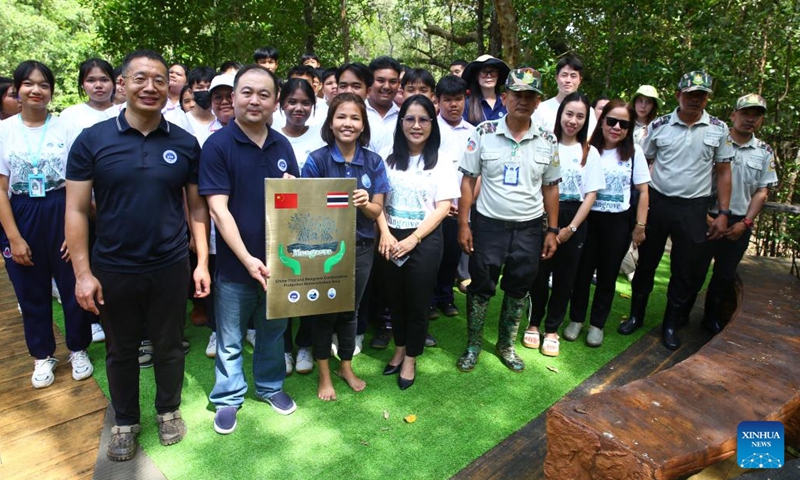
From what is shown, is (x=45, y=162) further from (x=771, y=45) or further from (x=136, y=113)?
(x=771, y=45)

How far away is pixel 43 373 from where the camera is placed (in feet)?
10.5

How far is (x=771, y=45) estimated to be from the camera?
5238mm

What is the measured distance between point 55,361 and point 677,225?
441cm

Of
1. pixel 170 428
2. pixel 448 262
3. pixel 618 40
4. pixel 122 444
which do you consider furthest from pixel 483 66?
pixel 122 444

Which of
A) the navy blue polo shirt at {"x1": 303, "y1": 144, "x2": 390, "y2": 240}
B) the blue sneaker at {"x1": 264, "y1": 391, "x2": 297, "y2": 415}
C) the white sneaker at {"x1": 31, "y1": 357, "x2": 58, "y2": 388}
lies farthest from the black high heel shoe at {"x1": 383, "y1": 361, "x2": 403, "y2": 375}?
the white sneaker at {"x1": 31, "y1": 357, "x2": 58, "y2": 388}

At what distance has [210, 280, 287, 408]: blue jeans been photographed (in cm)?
265

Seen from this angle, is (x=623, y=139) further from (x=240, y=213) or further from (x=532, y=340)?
(x=240, y=213)

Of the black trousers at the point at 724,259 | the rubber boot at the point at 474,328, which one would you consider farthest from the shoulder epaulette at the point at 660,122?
the rubber boot at the point at 474,328

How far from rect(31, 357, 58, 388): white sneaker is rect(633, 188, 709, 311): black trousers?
426cm

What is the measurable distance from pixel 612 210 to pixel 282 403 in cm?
260

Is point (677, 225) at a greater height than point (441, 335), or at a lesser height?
greater

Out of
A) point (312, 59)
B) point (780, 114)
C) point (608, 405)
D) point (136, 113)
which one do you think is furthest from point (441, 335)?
point (780, 114)

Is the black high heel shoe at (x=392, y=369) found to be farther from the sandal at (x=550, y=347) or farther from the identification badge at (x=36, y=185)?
the identification badge at (x=36, y=185)

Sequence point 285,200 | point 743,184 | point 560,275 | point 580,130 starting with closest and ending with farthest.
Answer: point 285,200
point 580,130
point 560,275
point 743,184
